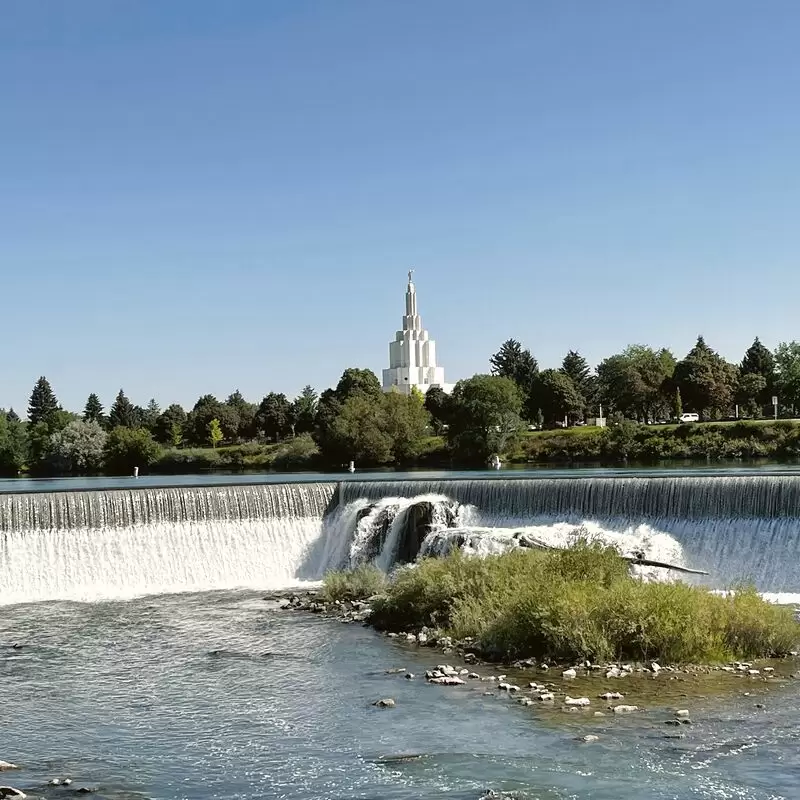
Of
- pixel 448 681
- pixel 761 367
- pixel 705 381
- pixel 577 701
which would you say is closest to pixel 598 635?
pixel 577 701

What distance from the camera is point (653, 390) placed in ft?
274

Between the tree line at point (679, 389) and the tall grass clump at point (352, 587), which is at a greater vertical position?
the tree line at point (679, 389)

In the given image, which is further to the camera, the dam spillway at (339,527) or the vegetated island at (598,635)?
the dam spillway at (339,527)

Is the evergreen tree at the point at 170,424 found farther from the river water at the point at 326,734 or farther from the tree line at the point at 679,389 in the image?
the river water at the point at 326,734

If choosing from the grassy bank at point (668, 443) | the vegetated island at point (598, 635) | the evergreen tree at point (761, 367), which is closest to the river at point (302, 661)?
the vegetated island at point (598, 635)

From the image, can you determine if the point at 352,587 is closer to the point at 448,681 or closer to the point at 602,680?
the point at 448,681

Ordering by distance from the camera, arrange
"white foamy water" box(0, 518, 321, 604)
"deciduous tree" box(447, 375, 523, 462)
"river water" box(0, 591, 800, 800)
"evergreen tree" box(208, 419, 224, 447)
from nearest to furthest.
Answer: "river water" box(0, 591, 800, 800) → "white foamy water" box(0, 518, 321, 604) → "deciduous tree" box(447, 375, 523, 462) → "evergreen tree" box(208, 419, 224, 447)

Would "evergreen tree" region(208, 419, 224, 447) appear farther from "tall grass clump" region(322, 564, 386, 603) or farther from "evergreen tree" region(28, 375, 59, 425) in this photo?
"tall grass clump" region(322, 564, 386, 603)

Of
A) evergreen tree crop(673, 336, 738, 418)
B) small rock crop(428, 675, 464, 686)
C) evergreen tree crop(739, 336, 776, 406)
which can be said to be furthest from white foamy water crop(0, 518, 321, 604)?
evergreen tree crop(739, 336, 776, 406)

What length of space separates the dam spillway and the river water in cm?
727

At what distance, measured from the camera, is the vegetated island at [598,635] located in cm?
1506

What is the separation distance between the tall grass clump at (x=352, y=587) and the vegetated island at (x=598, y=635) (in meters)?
3.30

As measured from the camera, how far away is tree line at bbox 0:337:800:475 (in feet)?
221

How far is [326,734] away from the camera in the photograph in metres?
12.9
